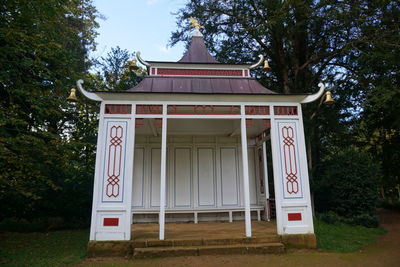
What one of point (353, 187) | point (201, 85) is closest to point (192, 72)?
point (201, 85)

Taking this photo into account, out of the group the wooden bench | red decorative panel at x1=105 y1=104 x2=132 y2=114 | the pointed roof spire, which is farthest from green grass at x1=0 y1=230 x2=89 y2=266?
the pointed roof spire

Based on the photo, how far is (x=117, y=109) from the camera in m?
5.96

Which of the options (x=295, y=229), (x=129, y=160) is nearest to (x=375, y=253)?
(x=295, y=229)

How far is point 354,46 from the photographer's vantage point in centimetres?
1020

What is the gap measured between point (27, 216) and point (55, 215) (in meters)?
0.90

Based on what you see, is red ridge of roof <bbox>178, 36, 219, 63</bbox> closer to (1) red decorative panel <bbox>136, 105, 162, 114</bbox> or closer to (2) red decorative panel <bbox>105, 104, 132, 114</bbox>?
(1) red decorative panel <bbox>136, 105, 162, 114</bbox>

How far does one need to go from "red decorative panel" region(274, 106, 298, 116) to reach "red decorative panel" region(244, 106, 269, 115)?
0.82ft

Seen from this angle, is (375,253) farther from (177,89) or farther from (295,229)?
(177,89)

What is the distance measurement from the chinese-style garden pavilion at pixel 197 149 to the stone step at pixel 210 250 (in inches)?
14.8

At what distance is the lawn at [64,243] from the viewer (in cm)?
Answer: 522

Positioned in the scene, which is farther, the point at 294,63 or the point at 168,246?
the point at 294,63

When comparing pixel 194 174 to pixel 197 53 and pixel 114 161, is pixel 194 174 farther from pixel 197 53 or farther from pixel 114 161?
pixel 197 53

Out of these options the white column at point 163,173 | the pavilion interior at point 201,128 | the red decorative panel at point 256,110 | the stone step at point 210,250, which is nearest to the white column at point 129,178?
the stone step at point 210,250

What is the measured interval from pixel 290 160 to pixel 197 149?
12.0ft
